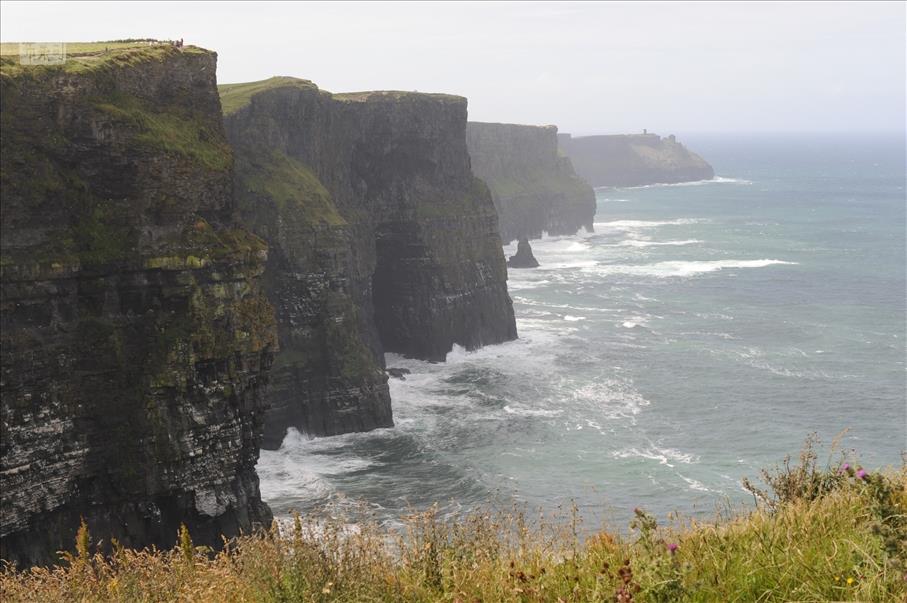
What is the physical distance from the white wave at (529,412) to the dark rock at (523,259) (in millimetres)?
64220

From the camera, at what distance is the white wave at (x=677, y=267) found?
119 metres

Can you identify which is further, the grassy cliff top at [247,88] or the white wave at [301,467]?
the grassy cliff top at [247,88]

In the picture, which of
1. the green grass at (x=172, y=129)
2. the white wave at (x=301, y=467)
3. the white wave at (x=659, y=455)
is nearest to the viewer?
the green grass at (x=172, y=129)

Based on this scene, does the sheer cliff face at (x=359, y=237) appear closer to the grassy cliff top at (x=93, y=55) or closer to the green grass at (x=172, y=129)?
the grassy cliff top at (x=93, y=55)

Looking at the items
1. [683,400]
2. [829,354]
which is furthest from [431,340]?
[829,354]

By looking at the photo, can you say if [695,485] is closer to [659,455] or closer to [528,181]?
[659,455]

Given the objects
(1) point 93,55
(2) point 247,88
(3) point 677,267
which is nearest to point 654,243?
(3) point 677,267

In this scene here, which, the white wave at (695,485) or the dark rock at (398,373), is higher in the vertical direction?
the dark rock at (398,373)

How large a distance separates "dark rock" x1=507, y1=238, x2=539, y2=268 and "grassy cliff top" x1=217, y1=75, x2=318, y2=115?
199 feet

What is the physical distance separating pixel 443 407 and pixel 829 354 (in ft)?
104

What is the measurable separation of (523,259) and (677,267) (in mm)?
19852

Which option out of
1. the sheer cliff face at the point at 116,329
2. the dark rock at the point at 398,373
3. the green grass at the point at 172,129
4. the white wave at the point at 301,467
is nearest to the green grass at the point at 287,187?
the white wave at the point at 301,467

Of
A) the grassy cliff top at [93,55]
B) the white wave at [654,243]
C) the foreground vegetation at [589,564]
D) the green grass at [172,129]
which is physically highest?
the grassy cliff top at [93,55]

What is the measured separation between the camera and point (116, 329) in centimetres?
3516
